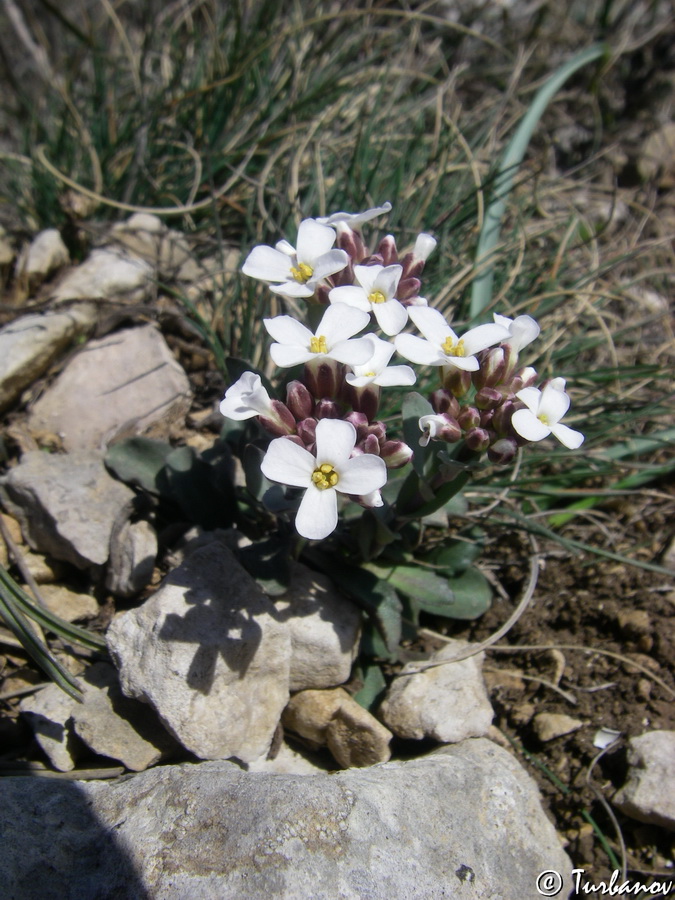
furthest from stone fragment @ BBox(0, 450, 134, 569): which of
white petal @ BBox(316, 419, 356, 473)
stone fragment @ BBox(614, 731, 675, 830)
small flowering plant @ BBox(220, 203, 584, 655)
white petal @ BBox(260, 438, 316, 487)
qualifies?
stone fragment @ BBox(614, 731, 675, 830)

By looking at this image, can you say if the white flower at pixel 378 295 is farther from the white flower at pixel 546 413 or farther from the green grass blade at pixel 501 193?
the green grass blade at pixel 501 193

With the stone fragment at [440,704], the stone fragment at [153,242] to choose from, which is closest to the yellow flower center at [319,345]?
the stone fragment at [440,704]

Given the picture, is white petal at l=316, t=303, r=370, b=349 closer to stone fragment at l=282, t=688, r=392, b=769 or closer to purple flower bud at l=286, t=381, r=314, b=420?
purple flower bud at l=286, t=381, r=314, b=420

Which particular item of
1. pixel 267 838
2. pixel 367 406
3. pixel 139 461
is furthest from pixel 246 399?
pixel 267 838

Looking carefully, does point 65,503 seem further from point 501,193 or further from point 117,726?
point 501,193

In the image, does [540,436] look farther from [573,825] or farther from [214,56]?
[214,56]

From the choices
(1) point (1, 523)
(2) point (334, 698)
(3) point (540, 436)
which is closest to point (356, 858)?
(2) point (334, 698)
